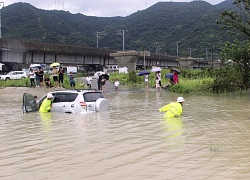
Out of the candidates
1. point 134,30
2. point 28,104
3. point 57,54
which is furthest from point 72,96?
point 134,30

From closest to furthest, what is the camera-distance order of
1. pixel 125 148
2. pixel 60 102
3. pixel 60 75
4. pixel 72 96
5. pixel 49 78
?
pixel 125 148 → pixel 72 96 → pixel 60 102 → pixel 60 75 → pixel 49 78

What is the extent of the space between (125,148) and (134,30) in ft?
437

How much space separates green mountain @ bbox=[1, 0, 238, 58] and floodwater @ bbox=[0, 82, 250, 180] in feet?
272

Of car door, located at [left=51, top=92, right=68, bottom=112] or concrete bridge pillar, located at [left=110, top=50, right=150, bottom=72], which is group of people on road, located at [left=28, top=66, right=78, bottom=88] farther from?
concrete bridge pillar, located at [left=110, top=50, right=150, bottom=72]

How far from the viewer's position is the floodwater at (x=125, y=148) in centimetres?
623

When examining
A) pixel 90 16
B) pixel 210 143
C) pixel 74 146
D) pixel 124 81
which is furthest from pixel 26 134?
pixel 90 16

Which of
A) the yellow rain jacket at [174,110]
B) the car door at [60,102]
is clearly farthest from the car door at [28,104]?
the yellow rain jacket at [174,110]

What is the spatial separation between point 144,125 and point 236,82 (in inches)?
560

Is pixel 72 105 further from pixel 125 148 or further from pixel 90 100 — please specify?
pixel 125 148

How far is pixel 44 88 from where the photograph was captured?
2806cm

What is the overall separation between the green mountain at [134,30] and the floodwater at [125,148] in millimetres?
82784

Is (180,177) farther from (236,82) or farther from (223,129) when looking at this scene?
(236,82)

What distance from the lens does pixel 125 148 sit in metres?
8.05

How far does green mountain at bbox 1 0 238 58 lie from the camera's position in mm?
106375
